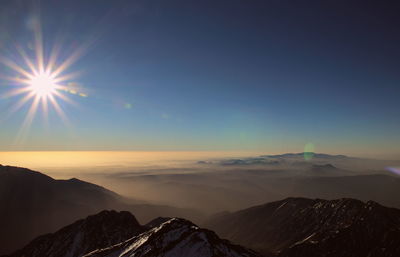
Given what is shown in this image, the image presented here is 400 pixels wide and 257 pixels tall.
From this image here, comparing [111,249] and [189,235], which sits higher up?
[189,235]

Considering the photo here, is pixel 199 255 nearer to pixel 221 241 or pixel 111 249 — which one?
pixel 221 241

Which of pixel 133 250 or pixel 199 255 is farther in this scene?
pixel 133 250

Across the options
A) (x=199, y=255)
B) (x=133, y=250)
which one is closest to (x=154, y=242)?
(x=133, y=250)

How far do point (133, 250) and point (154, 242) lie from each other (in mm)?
11149

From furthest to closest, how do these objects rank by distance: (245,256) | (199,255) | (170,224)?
1. (170,224)
2. (245,256)
3. (199,255)

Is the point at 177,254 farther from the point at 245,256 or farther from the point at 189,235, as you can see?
the point at 245,256

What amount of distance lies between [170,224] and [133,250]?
2119 cm

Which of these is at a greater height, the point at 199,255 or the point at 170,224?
the point at 170,224

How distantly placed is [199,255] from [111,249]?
52.9 metres

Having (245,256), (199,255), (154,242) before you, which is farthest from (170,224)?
(245,256)

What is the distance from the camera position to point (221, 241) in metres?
130

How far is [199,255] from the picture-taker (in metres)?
118

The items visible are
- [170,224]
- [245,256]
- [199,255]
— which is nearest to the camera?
[199,255]

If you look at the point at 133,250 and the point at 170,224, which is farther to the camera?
the point at 170,224
